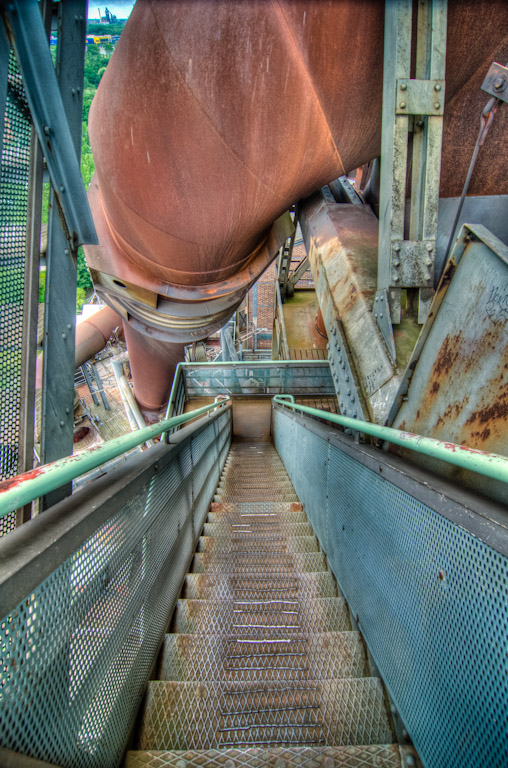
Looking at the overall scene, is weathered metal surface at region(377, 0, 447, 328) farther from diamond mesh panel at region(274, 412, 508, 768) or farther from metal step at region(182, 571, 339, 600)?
diamond mesh panel at region(274, 412, 508, 768)

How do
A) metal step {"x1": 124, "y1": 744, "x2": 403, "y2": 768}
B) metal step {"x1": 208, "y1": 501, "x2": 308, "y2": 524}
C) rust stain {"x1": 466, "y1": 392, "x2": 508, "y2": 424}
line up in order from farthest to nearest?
metal step {"x1": 208, "y1": 501, "x2": 308, "y2": 524}, rust stain {"x1": 466, "y1": 392, "x2": 508, "y2": 424}, metal step {"x1": 124, "y1": 744, "x2": 403, "y2": 768}

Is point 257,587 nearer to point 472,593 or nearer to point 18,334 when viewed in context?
point 472,593

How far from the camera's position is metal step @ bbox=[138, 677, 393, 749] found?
4.72ft

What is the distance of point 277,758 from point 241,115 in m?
3.78

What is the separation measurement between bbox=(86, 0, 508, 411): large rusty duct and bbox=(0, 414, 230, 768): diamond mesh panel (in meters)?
2.72

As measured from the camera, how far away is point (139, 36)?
2.96 m

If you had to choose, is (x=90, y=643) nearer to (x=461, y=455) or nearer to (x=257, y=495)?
(x=461, y=455)

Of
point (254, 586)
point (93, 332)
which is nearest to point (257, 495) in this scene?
point (254, 586)

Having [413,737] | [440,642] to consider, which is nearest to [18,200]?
[440,642]

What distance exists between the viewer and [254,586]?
2.34 m

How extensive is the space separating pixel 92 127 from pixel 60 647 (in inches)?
155

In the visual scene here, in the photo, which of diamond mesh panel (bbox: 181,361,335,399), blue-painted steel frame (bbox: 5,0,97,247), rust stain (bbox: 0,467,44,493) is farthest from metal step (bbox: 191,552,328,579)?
diamond mesh panel (bbox: 181,361,335,399)

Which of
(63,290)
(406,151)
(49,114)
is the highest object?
(406,151)

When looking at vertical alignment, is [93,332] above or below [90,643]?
above
